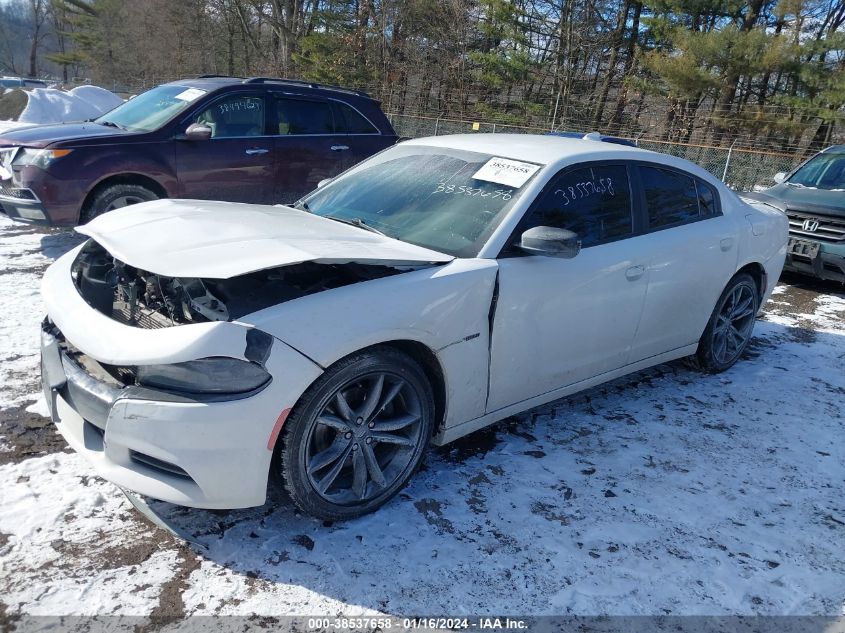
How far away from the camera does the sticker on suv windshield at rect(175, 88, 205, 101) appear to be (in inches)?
270

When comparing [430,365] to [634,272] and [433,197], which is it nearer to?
[433,197]

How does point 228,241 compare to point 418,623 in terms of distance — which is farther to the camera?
point 228,241

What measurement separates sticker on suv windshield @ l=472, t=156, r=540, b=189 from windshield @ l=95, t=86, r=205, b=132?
4.46m

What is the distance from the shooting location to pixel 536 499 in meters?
3.03

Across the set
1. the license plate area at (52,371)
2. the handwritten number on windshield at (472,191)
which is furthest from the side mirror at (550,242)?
the license plate area at (52,371)

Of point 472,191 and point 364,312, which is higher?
point 472,191

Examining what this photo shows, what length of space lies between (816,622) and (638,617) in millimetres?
690

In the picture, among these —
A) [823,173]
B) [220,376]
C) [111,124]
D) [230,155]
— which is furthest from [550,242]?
[823,173]

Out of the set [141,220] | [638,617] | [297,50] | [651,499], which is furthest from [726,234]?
→ [297,50]

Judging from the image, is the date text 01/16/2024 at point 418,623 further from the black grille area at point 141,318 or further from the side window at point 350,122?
the side window at point 350,122

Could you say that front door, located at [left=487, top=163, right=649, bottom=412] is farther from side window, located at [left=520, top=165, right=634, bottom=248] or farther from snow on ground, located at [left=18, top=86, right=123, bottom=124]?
snow on ground, located at [left=18, top=86, right=123, bottom=124]

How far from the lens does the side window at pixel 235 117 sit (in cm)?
688

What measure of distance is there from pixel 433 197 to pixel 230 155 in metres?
4.18

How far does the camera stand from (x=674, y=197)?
4.13m
